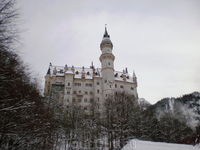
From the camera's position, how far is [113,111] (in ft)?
103

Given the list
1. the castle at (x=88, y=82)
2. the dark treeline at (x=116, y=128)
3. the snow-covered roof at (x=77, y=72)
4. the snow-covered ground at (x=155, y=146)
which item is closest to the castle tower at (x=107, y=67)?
the castle at (x=88, y=82)

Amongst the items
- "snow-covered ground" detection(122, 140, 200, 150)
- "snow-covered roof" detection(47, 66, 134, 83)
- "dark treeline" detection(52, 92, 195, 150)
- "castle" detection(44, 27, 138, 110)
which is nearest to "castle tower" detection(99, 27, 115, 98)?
"castle" detection(44, 27, 138, 110)

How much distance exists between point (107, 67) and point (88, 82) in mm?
8918

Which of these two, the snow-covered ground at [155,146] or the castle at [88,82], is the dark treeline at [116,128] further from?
the castle at [88,82]

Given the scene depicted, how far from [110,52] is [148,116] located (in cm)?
3268

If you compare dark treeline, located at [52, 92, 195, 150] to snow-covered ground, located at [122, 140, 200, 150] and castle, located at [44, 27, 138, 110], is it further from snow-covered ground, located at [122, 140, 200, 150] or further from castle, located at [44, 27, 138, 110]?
castle, located at [44, 27, 138, 110]

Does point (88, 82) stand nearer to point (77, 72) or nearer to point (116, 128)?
point (77, 72)

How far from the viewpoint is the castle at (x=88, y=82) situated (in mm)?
58094

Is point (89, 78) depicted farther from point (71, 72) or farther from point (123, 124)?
point (123, 124)

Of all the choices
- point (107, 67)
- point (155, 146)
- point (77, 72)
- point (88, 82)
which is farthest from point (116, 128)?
point (77, 72)

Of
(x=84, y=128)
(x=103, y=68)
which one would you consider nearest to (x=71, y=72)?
(x=103, y=68)

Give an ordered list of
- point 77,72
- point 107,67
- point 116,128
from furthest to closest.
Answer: point 77,72 → point 107,67 → point 116,128

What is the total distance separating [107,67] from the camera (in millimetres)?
61719

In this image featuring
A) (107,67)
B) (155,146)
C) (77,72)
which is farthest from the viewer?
(77,72)
